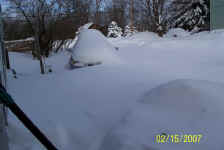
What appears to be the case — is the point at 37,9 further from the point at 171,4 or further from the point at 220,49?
the point at 171,4

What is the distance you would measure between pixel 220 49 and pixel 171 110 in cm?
421

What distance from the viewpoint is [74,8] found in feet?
36.5

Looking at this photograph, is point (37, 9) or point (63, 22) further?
point (63, 22)

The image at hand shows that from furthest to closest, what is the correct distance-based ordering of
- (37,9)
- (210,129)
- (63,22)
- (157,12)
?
(157,12) < (63,22) < (37,9) < (210,129)

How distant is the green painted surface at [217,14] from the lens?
29.6 feet

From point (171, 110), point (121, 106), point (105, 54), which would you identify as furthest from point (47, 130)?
point (105, 54)

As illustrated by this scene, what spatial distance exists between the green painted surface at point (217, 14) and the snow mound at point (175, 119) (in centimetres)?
828

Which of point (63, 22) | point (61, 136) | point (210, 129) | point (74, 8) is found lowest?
point (61, 136)

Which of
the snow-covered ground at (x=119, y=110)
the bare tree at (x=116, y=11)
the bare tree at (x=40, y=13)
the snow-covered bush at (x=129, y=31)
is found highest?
the bare tree at (x=116, y=11)
